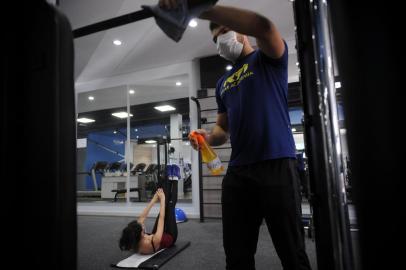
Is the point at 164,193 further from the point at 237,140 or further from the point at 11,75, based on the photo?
the point at 11,75

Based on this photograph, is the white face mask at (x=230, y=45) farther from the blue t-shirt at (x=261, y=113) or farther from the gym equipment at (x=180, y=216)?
the gym equipment at (x=180, y=216)

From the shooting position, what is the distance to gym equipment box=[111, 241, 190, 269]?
2.40 metres

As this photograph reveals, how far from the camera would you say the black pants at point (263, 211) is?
3.22 feet

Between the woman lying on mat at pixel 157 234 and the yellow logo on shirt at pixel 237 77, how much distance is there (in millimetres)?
1991

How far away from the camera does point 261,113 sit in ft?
3.62

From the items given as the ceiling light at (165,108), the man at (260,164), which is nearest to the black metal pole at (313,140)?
the man at (260,164)

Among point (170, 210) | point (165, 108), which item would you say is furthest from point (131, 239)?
point (165, 108)

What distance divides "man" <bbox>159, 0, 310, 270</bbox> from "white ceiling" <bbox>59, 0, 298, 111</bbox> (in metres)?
2.95

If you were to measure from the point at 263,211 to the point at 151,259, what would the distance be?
194cm

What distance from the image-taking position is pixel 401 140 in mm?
239

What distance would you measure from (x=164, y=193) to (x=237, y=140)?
7.25 ft

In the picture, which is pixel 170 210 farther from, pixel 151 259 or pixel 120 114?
pixel 120 114

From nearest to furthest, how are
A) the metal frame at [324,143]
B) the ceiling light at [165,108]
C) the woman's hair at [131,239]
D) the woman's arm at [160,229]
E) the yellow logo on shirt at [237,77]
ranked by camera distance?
the metal frame at [324,143]
the yellow logo on shirt at [237,77]
the woman's hair at [131,239]
the woman's arm at [160,229]
the ceiling light at [165,108]

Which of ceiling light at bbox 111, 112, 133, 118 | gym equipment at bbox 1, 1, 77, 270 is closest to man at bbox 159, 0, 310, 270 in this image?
gym equipment at bbox 1, 1, 77, 270
